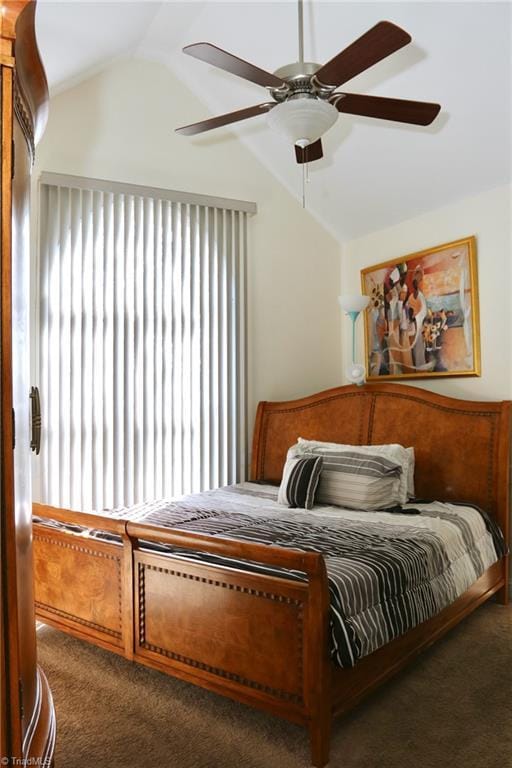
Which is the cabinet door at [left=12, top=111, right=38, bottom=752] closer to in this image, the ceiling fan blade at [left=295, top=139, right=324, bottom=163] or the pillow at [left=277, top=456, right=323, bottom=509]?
the ceiling fan blade at [left=295, top=139, right=324, bottom=163]

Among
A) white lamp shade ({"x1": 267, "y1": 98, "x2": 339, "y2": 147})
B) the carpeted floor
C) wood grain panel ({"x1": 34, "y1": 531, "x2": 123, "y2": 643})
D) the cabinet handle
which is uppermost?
white lamp shade ({"x1": 267, "y1": 98, "x2": 339, "y2": 147})

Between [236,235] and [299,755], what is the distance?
10.9ft

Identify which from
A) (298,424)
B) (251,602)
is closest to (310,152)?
(298,424)

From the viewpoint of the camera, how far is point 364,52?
203 centimetres

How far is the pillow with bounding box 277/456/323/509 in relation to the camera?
325 centimetres

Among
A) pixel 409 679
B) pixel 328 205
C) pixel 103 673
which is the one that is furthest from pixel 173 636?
pixel 328 205

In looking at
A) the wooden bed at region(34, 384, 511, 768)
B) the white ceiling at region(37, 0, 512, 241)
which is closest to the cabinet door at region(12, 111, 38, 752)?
the wooden bed at region(34, 384, 511, 768)

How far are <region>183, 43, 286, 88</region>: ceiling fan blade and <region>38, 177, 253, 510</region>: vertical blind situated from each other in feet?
5.28

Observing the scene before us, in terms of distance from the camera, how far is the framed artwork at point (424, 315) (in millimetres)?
3609

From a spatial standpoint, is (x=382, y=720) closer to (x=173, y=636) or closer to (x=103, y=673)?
(x=173, y=636)

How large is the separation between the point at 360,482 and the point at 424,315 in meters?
1.35

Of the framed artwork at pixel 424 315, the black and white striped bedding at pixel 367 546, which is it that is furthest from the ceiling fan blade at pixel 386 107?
the black and white striped bedding at pixel 367 546

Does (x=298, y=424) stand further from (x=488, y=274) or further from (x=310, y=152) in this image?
(x=310, y=152)

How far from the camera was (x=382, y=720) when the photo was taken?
2.07 meters
